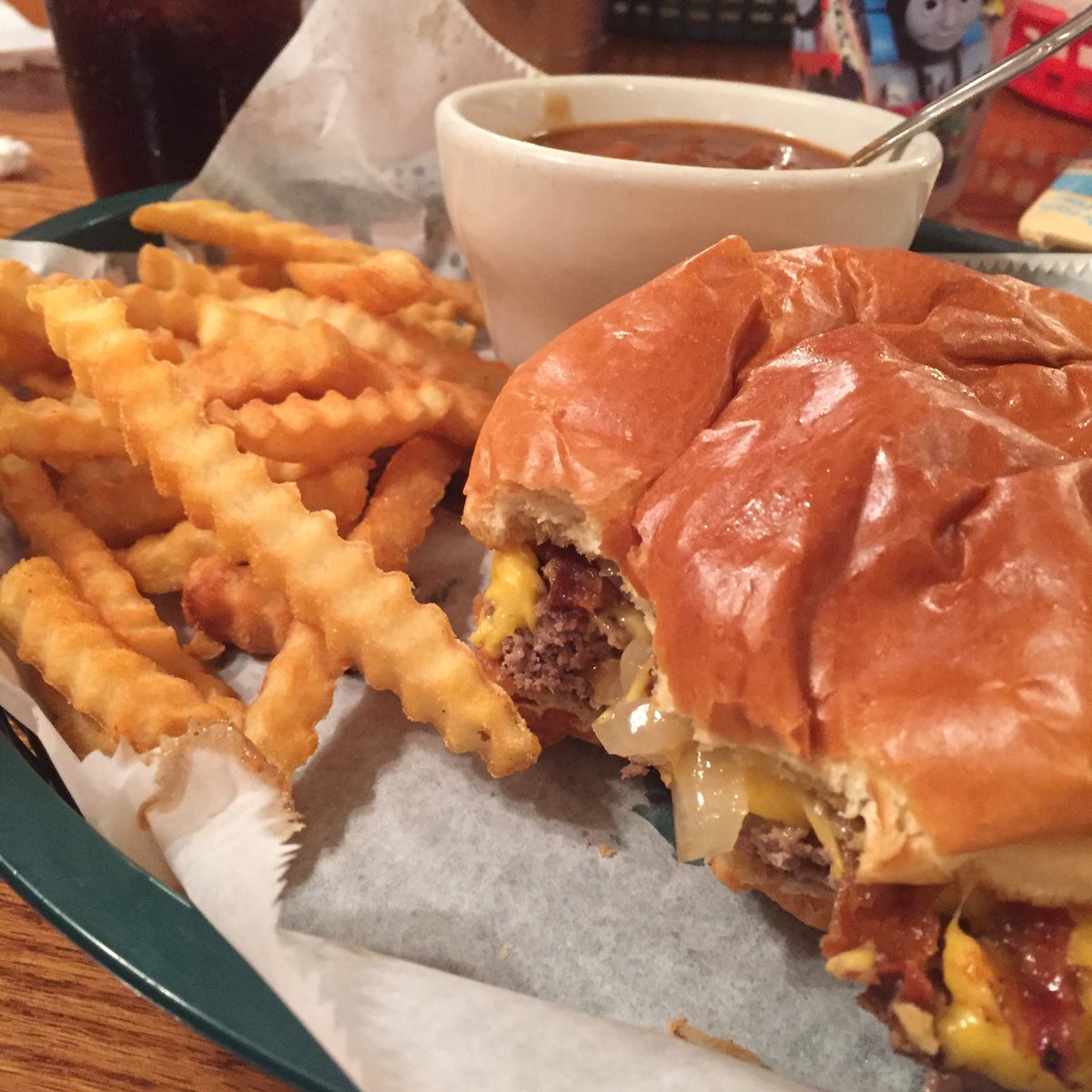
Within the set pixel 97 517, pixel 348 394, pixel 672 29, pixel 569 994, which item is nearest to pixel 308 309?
pixel 348 394

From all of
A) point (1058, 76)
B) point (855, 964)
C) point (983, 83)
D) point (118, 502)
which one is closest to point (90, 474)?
point (118, 502)

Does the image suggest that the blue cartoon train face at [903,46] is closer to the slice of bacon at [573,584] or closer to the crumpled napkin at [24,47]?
the slice of bacon at [573,584]

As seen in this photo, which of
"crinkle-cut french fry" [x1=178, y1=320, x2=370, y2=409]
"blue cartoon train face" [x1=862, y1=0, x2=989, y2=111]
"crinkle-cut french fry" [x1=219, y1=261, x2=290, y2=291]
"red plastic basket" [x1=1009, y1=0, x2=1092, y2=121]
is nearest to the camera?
"crinkle-cut french fry" [x1=178, y1=320, x2=370, y2=409]

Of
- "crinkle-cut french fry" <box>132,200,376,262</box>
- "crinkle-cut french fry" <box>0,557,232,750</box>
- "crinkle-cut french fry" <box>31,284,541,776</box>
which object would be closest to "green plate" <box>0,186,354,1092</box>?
"crinkle-cut french fry" <box>0,557,232,750</box>

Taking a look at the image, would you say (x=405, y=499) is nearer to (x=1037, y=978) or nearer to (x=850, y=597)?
(x=850, y=597)

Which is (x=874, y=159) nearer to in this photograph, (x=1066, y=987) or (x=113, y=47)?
(x=1066, y=987)

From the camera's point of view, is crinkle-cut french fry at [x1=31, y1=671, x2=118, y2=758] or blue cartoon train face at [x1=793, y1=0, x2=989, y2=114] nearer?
crinkle-cut french fry at [x1=31, y1=671, x2=118, y2=758]

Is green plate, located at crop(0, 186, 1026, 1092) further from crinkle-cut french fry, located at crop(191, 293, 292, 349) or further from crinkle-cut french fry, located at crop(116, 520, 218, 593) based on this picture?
crinkle-cut french fry, located at crop(191, 293, 292, 349)
